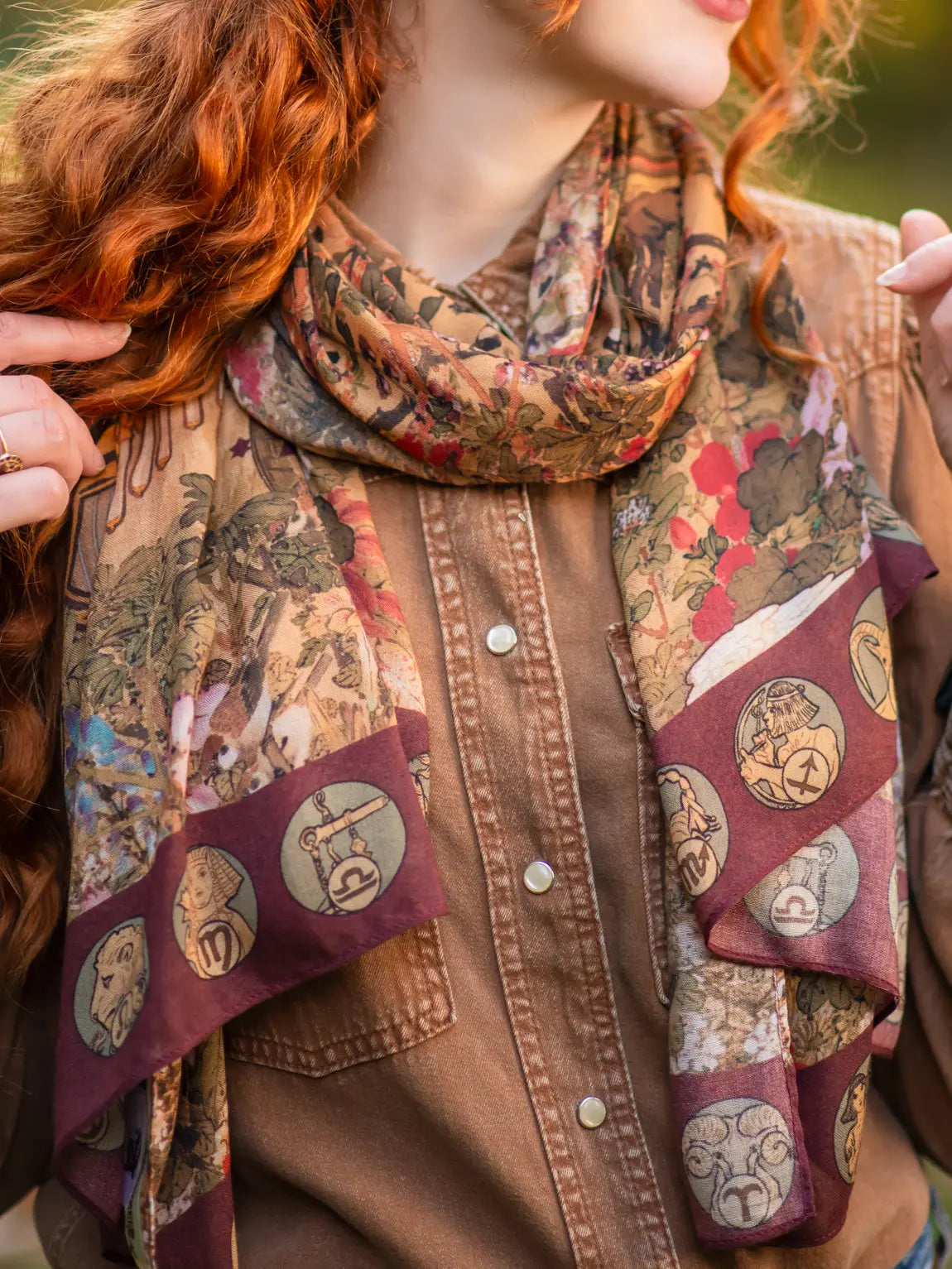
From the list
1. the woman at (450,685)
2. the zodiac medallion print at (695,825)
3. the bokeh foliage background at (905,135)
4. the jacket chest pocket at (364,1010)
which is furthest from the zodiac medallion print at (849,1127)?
the bokeh foliage background at (905,135)

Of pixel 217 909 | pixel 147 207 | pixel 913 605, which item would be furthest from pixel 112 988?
pixel 913 605

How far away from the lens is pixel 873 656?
39.4 inches

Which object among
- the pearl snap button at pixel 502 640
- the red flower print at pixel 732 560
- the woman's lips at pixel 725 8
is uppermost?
the woman's lips at pixel 725 8

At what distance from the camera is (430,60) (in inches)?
43.4

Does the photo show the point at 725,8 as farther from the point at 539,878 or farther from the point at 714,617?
the point at 539,878

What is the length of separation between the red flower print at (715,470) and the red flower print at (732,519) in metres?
0.01

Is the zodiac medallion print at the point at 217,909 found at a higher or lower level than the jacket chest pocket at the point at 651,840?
higher

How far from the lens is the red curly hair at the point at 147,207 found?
992mm

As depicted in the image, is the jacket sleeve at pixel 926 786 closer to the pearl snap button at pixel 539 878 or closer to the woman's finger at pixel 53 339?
the pearl snap button at pixel 539 878

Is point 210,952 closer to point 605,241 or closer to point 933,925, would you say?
point 933,925

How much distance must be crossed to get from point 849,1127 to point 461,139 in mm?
971

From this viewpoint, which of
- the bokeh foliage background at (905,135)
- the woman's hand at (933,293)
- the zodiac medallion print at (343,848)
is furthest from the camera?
the bokeh foliage background at (905,135)

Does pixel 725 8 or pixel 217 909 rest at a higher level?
pixel 725 8

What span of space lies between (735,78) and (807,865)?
933 millimetres
